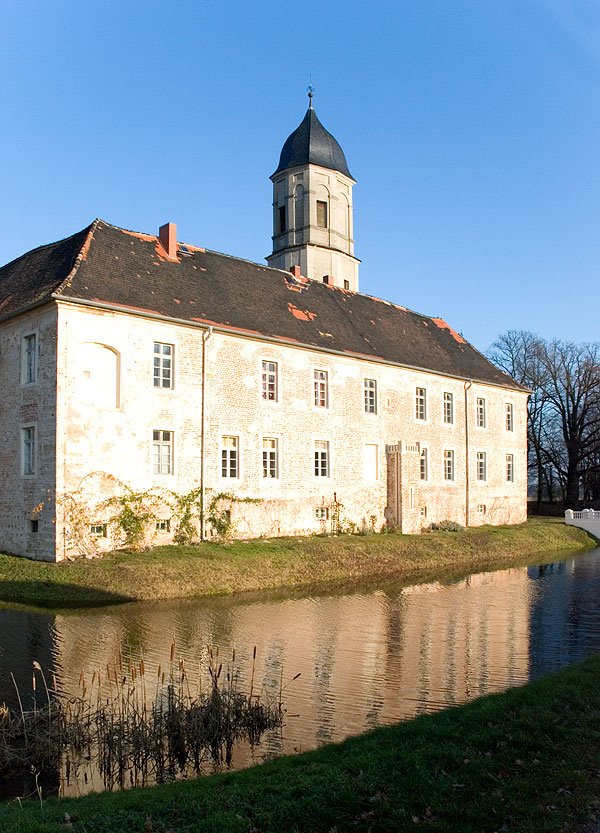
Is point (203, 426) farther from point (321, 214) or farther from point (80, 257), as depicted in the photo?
point (321, 214)

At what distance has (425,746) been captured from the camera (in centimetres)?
677

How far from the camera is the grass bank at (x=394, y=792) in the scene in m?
5.28

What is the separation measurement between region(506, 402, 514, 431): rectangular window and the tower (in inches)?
405

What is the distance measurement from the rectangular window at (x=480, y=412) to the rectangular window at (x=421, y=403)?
183 inches

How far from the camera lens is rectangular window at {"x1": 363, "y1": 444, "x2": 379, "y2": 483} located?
2942 cm

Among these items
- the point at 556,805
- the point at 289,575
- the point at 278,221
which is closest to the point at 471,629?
the point at 289,575

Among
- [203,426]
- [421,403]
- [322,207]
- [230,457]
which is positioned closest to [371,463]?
[421,403]

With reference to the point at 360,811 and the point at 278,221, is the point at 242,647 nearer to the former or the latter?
the point at 360,811

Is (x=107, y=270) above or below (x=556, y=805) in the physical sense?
above

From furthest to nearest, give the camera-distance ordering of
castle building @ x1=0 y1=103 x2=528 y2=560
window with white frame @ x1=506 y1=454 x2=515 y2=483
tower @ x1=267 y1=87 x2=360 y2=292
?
tower @ x1=267 y1=87 x2=360 y2=292 < window with white frame @ x1=506 y1=454 x2=515 y2=483 < castle building @ x1=0 y1=103 x2=528 y2=560

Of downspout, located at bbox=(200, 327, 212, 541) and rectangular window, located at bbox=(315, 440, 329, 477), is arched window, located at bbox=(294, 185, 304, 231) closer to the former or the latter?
rectangular window, located at bbox=(315, 440, 329, 477)

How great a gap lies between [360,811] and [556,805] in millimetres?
1389

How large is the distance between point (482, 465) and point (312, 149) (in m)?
19.3

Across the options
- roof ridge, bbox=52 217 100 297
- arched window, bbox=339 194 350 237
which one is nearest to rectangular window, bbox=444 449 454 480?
arched window, bbox=339 194 350 237
